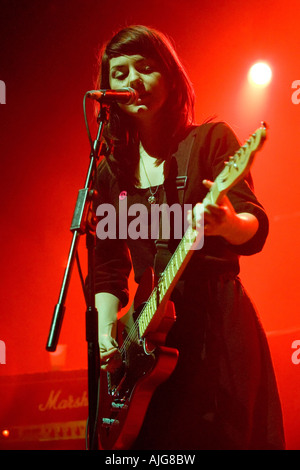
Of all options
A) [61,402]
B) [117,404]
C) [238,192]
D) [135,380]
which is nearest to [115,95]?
[238,192]

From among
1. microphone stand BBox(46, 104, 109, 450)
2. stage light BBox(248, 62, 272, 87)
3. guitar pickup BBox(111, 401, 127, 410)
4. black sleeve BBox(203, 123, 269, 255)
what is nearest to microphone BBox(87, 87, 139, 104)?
microphone stand BBox(46, 104, 109, 450)

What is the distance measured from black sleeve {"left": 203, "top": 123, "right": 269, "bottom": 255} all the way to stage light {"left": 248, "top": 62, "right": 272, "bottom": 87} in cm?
256

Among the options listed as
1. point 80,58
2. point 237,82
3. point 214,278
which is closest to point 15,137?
point 80,58

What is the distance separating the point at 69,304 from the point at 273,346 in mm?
2214

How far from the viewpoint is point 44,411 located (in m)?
2.93

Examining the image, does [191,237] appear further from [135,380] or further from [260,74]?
[260,74]

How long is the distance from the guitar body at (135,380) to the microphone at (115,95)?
2.12 feet

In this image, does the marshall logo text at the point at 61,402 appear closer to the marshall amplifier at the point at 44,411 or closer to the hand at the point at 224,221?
the marshall amplifier at the point at 44,411

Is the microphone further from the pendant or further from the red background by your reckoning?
the red background

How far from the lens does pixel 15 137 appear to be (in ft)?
13.2

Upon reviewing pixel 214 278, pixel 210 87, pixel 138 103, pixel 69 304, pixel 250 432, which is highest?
pixel 210 87

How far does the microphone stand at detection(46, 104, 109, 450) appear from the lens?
4.05 ft

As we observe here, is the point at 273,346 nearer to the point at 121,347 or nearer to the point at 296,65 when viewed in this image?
the point at 121,347

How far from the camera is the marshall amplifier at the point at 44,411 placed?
2.84m
